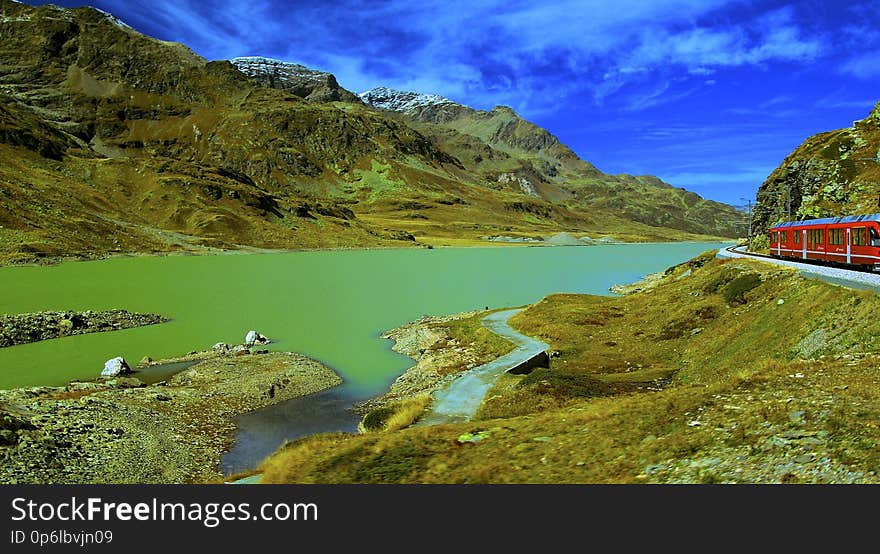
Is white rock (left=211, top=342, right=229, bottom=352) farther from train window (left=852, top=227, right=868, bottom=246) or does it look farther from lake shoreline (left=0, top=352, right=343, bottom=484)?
train window (left=852, top=227, right=868, bottom=246)

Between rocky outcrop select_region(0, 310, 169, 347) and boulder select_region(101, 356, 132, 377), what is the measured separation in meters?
14.5

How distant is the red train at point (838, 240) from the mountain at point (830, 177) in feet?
86.0

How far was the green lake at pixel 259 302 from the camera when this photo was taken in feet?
137

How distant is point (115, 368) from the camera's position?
36.0m

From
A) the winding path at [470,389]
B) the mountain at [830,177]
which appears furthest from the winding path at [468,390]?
the mountain at [830,177]

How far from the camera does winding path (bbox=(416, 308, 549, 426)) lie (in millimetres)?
22438

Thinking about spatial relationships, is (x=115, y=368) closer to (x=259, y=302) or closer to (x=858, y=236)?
(x=259, y=302)

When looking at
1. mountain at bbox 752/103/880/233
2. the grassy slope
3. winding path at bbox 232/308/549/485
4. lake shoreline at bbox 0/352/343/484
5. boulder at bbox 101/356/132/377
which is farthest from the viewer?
mountain at bbox 752/103/880/233

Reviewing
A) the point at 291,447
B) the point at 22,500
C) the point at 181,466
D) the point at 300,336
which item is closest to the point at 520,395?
the point at 291,447

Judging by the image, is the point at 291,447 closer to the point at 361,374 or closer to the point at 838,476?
the point at 838,476

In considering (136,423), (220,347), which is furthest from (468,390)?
(220,347)

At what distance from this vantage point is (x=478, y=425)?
17.8m

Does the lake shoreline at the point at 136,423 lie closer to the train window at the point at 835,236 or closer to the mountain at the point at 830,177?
the train window at the point at 835,236

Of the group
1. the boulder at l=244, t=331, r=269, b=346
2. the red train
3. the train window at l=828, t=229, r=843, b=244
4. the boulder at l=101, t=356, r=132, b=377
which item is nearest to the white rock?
the boulder at l=244, t=331, r=269, b=346
